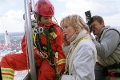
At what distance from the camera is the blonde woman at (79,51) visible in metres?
1.23

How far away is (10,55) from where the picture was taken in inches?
67.6

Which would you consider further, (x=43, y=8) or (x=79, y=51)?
(x=43, y=8)

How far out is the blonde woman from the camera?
123 centimetres

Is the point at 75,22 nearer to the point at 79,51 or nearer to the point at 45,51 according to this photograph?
the point at 79,51

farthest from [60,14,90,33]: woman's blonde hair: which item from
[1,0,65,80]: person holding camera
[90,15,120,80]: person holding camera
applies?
[90,15,120,80]: person holding camera

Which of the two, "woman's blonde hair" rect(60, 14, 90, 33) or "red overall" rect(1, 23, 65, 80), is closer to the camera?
"woman's blonde hair" rect(60, 14, 90, 33)

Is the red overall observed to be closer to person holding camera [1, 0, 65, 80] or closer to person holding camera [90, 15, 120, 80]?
person holding camera [1, 0, 65, 80]

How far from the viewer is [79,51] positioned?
4.15ft

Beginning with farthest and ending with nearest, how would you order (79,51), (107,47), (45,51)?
(107,47) < (45,51) < (79,51)

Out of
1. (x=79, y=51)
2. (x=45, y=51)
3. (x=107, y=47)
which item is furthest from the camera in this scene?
(x=107, y=47)

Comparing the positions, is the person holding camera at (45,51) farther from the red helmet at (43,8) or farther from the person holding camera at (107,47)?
the person holding camera at (107,47)

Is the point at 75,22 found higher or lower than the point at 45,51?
higher

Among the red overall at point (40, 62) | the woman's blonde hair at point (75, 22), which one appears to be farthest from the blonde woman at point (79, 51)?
the red overall at point (40, 62)

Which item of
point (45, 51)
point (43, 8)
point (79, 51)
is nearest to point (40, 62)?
point (45, 51)
